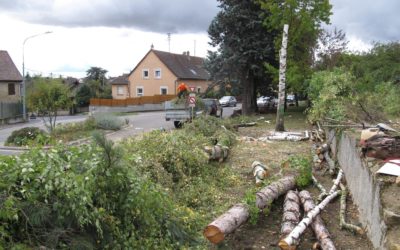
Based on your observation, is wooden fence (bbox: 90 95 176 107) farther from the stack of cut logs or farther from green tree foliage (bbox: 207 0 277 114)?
the stack of cut logs

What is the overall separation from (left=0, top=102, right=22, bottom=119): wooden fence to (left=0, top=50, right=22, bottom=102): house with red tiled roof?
403cm

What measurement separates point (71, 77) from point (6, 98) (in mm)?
32806

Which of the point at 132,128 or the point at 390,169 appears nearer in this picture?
the point at 390,169

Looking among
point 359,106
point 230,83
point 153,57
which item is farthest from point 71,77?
point 359,106

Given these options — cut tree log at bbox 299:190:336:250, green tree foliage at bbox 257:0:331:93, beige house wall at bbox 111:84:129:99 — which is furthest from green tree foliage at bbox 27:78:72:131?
beige house wall at bbox 111:84:129:99

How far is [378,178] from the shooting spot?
19.4 feet

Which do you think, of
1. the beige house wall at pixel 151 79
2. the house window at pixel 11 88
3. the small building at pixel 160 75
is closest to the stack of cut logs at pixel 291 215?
the house window at pixel 11 88

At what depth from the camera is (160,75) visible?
5847 cm

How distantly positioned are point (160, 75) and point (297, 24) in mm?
38435

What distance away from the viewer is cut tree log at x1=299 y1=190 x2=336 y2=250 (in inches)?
224

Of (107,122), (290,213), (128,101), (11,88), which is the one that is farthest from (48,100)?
(128,101)

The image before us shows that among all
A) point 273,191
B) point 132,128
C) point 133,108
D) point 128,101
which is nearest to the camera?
point 273,191

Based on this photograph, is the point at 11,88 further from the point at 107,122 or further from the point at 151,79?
the point at 107,122

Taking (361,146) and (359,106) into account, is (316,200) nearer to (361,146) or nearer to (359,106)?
(361,146)
